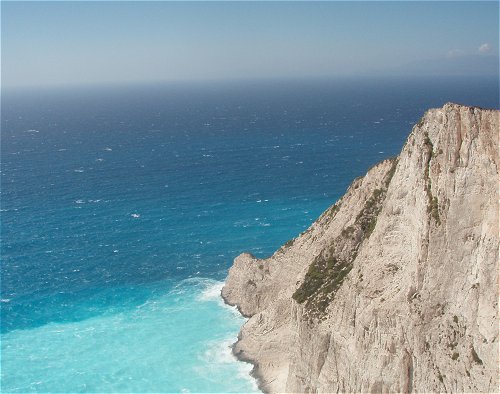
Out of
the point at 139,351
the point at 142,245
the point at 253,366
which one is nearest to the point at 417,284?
the point at 253,366

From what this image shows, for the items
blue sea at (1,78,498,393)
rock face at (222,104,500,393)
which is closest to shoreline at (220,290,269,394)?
rock face at (222,104,500,393)

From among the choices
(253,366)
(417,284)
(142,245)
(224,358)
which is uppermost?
(417,284)

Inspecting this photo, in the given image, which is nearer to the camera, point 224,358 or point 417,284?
point 417,284

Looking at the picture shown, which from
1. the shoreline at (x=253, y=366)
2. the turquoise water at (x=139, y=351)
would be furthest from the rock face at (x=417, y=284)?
the turquoise water at (x=139, y=351)

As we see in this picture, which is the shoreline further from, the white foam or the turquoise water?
the turquoise water

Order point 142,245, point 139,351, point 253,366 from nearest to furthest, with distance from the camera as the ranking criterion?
point 253,366
point 139,351
point 142,245

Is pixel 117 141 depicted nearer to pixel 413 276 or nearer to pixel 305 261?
pixel 305 261

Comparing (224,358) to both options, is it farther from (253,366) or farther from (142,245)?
(142,245)

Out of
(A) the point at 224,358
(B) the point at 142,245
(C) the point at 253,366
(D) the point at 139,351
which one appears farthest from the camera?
(B) the point at 142,245
